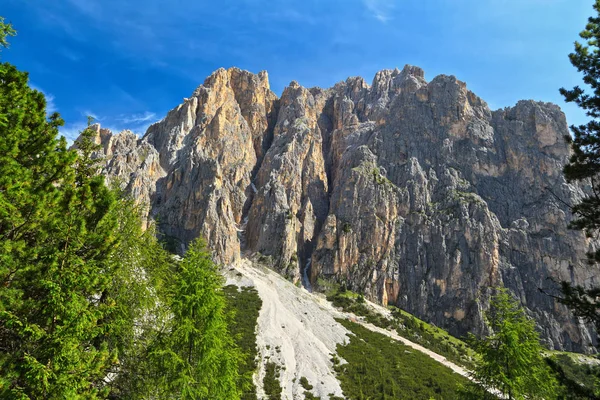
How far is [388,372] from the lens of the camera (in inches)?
2928

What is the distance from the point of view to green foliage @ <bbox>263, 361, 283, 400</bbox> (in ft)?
188

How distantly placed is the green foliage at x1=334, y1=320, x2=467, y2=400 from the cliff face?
4510 cm

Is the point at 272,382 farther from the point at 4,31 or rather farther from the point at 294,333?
the point at 4,31

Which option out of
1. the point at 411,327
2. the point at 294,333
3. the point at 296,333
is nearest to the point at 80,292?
the point at 294,333

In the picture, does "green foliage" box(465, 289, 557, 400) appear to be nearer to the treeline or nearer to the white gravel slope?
the treeline

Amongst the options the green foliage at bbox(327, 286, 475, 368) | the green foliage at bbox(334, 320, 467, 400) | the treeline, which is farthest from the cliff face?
the treeline

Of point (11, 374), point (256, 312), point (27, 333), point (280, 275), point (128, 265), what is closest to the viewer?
point (11, 374)

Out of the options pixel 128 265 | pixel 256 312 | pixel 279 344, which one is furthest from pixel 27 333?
pixel 256 312

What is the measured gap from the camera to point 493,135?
570 feet

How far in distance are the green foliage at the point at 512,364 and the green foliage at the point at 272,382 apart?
153 ft

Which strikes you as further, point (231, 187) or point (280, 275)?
point (231, 187)

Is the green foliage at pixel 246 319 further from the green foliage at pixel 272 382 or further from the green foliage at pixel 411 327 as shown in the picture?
the green foliage at pixel 411 327

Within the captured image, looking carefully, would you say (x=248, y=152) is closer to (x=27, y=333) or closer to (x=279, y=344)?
(x=279, y=344)

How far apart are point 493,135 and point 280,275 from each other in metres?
128
